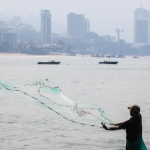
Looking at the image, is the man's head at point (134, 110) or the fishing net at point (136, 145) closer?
the man's head at point (134, 110)

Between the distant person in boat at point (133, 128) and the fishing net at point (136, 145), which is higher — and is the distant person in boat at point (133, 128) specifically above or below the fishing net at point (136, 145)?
above

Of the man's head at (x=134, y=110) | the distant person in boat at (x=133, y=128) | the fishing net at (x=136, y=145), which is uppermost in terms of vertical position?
the man's head at (x=134, y=110)

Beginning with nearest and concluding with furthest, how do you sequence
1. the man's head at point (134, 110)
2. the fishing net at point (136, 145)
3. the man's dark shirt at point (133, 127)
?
1. the man's head at point (134, 110)
2. the man's dark shirt at point (133, 127)
3. the fishing net at point (136, 145)

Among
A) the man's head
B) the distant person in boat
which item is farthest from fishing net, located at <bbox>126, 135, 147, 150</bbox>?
the man's head

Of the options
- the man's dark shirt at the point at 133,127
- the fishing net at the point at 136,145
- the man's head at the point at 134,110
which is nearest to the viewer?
the man's head at the point at 134,110

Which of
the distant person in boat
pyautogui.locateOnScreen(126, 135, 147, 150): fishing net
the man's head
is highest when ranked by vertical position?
the man's head

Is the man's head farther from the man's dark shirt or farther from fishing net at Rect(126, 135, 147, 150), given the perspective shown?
fishing net at Rect(126, 135, 147, 150)

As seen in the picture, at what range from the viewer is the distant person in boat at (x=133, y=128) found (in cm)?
1948

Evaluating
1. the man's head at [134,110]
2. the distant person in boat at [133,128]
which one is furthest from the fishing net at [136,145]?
the man's head at [134,110]

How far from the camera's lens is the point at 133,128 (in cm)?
1975

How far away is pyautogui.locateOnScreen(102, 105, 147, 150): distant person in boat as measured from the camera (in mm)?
19484

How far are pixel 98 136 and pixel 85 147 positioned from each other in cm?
465

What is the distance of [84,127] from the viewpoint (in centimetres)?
4434

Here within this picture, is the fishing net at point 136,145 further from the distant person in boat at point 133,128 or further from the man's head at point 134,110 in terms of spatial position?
the man's head at point 134,110
